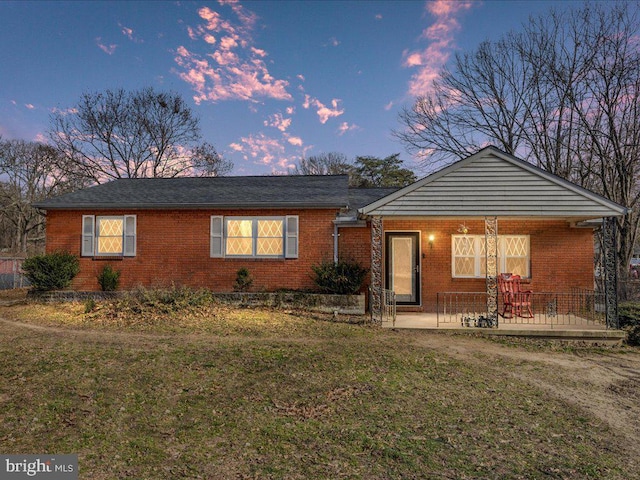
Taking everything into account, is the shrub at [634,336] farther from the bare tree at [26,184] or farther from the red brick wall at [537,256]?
the bare tree at [26,184]

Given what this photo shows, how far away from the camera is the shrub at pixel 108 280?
12374 mm

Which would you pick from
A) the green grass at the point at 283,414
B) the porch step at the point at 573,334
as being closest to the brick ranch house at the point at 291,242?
the porch step at the point at 573,334

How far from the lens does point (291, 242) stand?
12.2 metres

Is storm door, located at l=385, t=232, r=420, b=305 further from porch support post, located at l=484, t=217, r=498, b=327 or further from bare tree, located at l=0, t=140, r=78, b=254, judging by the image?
bare tree, located at l=0, t=140, r=78, b=254

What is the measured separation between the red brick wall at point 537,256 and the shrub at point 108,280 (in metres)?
10.3

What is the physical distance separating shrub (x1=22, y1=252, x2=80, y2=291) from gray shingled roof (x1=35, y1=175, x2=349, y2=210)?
6.39 feet

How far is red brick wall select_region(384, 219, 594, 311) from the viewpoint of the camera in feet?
37.1

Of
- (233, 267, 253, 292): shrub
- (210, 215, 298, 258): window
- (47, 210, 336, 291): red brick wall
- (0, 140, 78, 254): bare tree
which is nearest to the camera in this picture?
(233, 267, 253, 292): shrub

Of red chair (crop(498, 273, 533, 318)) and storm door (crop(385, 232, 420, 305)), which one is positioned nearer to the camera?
red chair (crop(498, 273, 533, 318))

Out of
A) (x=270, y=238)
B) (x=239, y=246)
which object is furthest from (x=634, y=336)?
(x=239, y=246)

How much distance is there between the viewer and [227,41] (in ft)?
48.7

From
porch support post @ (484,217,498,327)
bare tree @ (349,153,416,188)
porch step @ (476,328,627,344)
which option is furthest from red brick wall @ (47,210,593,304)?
bare tree @ (349,153,416,188)

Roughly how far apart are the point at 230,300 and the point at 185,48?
1233 centimetres

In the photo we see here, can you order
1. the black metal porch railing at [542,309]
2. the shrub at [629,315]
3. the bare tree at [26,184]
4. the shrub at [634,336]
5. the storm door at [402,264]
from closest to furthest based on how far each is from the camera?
the shrub at [634,336], the shrub at [629,315], the black metal porch railing at [542,309], the storm door at [402,264], the bare tree at [26,184]
